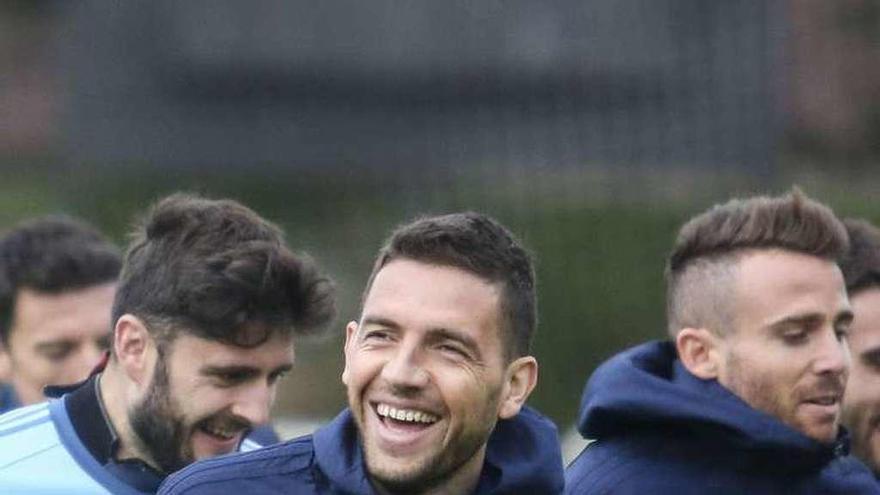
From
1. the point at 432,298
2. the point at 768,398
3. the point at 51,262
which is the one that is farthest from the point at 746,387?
the point at 51,262

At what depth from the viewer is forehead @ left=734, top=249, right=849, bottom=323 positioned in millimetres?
5555

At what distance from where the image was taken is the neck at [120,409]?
5.75m

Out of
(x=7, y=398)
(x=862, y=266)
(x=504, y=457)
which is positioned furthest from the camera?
(x=7, y=398)

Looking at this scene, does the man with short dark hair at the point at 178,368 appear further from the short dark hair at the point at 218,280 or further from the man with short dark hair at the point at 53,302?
the man with short dark hair at the point at 53,302

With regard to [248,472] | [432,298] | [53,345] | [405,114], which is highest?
[432,298]

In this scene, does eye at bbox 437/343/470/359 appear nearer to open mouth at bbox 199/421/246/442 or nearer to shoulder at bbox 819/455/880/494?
open mouth at bbox 199/421/246/442

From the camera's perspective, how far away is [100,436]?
5.77 metres

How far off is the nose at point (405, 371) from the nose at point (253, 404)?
78 centimetres

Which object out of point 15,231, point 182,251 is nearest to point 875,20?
point 15,231

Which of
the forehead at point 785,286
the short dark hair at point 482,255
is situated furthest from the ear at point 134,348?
the forehead at point 785,286

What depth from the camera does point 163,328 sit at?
Answer: 579cm

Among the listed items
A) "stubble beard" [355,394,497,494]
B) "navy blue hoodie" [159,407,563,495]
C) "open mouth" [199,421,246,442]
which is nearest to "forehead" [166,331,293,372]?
"open mouth" [199,421,246,442]

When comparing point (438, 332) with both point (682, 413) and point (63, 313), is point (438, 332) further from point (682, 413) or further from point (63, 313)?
point (63, 313)

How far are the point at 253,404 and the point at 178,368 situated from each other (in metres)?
0.19
